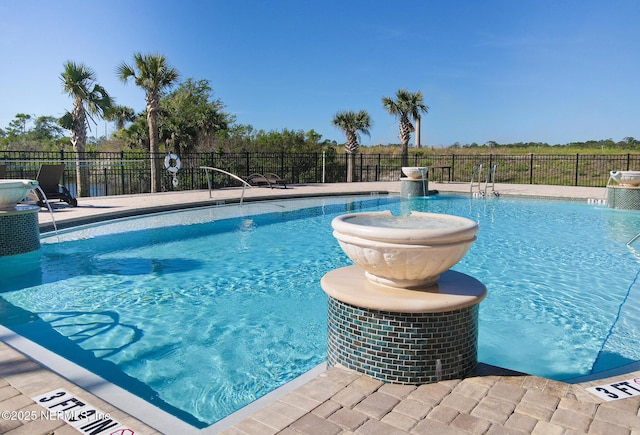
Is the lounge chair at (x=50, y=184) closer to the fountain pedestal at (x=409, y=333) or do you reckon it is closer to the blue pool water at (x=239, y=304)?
the blue pool water at (x=239, y=304)

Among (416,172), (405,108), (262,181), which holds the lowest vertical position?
(262,181)

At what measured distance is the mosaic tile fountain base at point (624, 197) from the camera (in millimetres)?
12289

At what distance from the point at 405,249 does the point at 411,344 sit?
1.78ft

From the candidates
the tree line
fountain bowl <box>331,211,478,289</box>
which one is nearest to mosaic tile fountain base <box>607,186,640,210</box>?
fountain bowl <box>331,211,478,289</box>

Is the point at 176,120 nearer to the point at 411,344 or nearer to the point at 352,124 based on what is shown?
the point at 352,124

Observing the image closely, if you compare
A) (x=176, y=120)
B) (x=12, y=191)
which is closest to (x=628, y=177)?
(x=12, y=191)

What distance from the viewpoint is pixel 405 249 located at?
256 cm

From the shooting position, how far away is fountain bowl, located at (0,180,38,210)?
641 cm

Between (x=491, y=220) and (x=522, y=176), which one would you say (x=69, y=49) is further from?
(x=522, y=176)

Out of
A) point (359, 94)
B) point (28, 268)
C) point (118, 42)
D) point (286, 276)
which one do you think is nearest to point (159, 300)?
point (286, 276)

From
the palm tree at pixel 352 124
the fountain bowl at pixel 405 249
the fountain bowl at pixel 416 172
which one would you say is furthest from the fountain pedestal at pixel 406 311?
the palm tree at pixel 352 124

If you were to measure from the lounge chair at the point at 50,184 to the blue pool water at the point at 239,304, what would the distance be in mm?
1941

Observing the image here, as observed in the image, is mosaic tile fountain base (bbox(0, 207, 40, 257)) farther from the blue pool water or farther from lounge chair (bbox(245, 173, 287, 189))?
lounge chair (bbox(245, 173, 287, 189))

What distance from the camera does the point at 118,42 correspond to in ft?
61.9
